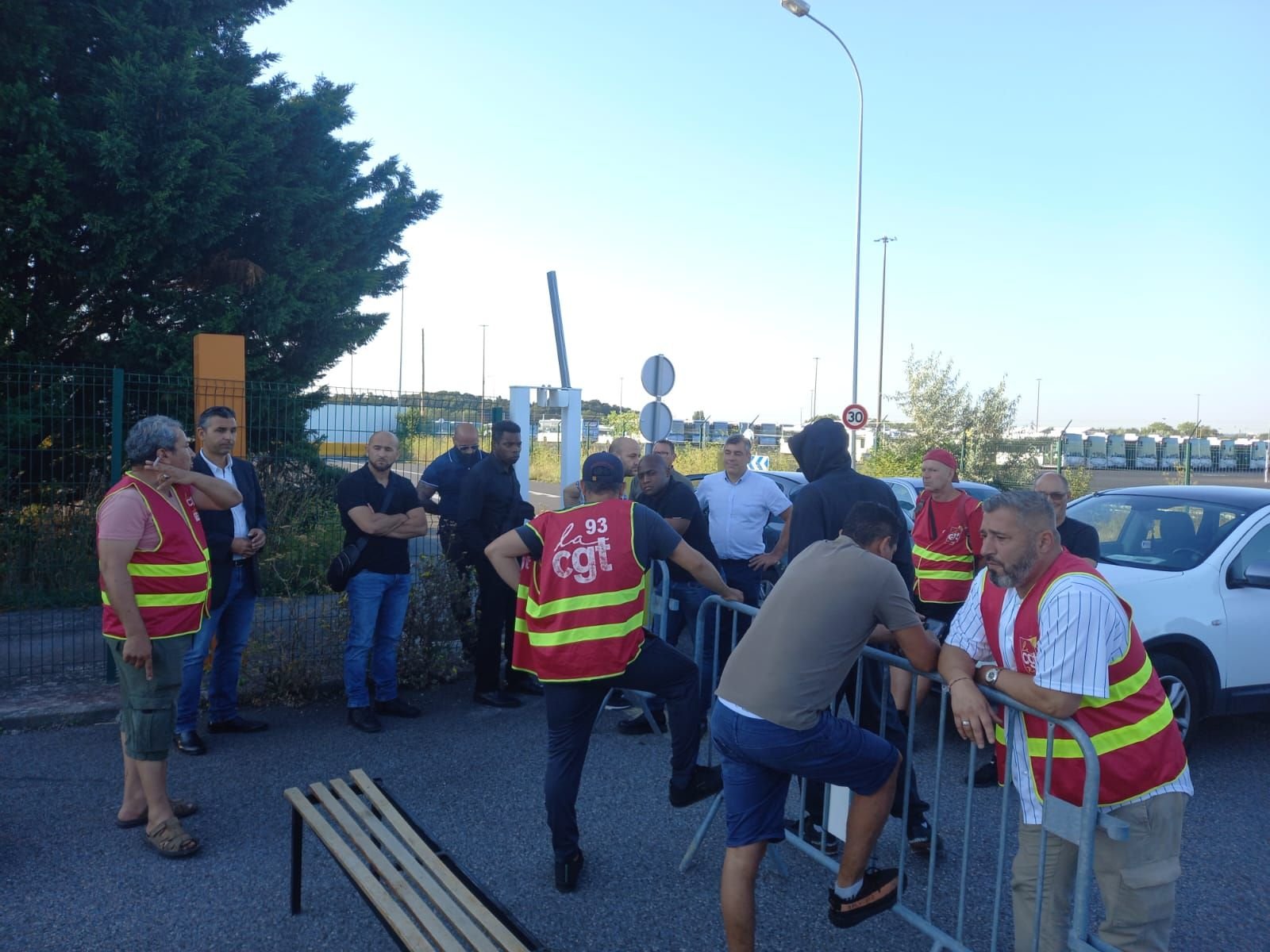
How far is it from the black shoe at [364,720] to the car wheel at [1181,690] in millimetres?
4781

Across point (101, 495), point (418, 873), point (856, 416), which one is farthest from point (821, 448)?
point (856, 416)

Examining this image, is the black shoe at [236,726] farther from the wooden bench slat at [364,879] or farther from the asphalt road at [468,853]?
the wooden bench slat at [364,879]

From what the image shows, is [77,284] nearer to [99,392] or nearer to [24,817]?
[99,392]

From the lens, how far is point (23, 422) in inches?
347

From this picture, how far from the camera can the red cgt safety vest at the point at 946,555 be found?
5.75 metres

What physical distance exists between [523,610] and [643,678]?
605 mm

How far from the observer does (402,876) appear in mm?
3041

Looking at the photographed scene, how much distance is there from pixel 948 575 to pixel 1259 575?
69.6 inches

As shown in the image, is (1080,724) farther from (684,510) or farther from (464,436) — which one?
(464,436)

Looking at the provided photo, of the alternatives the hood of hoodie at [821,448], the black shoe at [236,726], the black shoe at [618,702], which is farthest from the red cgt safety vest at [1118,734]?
the black shoe at [236,726]

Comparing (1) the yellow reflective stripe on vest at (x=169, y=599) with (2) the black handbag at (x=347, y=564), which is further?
(2) the black handbag at (x=347, y=564)

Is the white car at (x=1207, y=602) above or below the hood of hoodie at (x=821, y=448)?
below

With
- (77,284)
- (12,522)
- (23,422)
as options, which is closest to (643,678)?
(12,522)

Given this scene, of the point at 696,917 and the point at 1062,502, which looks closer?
the point at 696,917
